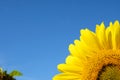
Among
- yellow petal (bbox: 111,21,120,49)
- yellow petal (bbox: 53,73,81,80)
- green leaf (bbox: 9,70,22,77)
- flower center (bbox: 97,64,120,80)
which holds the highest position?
green leaf (bbox: 9,70,22,77)

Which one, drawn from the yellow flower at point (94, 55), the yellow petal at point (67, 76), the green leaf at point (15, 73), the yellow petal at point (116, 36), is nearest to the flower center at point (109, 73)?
the yellow flower at point (94, 55)

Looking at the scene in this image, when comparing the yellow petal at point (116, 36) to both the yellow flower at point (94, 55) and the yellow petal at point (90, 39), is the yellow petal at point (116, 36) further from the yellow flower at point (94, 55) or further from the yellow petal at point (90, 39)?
the yellow petal at point (90, 39)

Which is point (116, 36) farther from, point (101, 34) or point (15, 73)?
point (15, 73)

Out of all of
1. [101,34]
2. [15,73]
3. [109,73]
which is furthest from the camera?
[15,73]

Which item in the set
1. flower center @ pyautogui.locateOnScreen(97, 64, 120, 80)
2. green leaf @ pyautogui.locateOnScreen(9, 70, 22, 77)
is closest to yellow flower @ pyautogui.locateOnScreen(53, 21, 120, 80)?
flower center @ pyautogui.locateOnScreen(97, 64, 120, 80)

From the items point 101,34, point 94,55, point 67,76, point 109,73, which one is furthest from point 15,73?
Answer: point 109,73

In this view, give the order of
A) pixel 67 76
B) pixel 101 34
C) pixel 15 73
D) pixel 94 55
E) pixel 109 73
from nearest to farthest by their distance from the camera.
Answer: pixel 109 73 → pixel 101 34 → pixel 94 55 → pixel 67 76 → pixel 15 73

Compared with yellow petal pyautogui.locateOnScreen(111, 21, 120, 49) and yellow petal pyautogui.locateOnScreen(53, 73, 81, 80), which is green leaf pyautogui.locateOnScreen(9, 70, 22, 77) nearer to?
yellow petal pyautogui.locateOnScreen(53, 73, 81, 80)

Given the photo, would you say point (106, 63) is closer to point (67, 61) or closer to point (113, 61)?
point (113, 61)
